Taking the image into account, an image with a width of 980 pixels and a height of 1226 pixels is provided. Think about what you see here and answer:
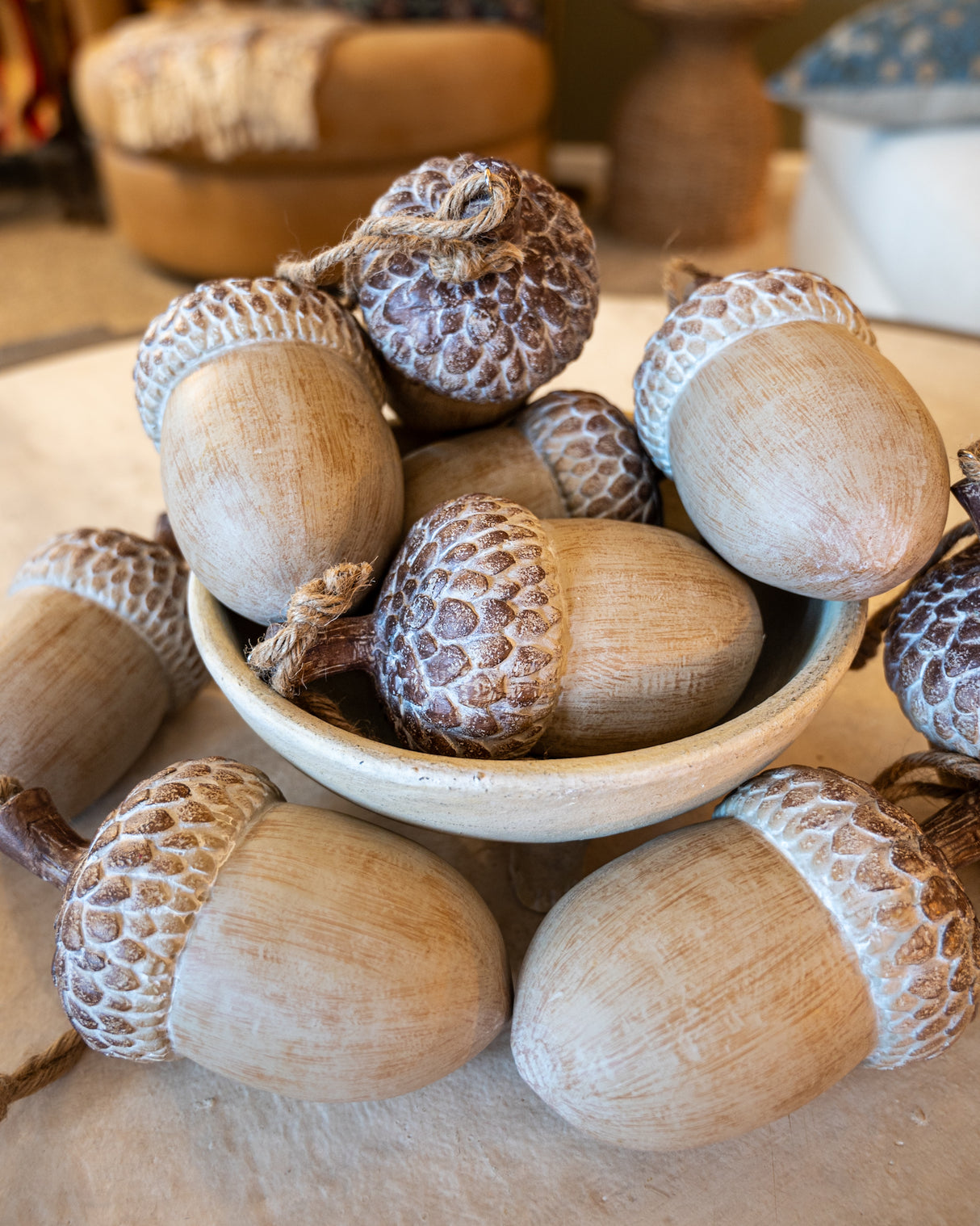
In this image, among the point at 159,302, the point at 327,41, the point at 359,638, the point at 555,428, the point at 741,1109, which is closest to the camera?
the point at 741,1109

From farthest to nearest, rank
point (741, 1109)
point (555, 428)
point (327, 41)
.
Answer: point (327, 41) → point (555, 428) → point (741, 1109)

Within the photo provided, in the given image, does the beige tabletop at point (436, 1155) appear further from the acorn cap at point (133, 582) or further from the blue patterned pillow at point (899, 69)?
the blue patterned pillow at point (899, 69)

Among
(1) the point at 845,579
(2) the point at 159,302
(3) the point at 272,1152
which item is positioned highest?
(1) the point at 845,579

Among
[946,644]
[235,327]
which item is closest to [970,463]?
[946,644]

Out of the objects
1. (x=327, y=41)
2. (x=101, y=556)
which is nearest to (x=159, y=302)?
(x=327, y=41)

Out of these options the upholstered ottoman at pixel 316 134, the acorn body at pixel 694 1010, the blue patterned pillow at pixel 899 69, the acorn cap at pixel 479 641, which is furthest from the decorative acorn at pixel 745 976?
the upholstered ottoman at pixel 316 134

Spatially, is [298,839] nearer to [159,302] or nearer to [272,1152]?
[272,1152]

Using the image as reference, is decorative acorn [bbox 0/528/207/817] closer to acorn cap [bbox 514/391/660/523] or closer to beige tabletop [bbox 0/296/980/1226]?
beige tabletop [bbox 0/296/980/1226]

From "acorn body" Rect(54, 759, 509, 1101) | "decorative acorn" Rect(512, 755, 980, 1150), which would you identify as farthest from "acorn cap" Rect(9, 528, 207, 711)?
"decorative acorn" Rect(512, 755, 980, 1150)
